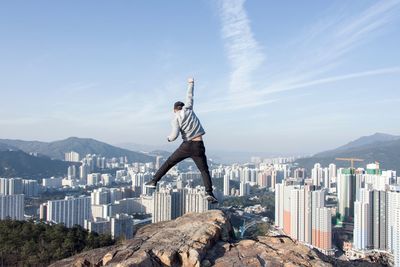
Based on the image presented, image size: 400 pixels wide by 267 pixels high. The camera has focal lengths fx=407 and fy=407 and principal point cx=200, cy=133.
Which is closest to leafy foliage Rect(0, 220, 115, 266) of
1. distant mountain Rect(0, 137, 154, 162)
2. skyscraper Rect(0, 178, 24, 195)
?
skyscraper Rect(0, 178, 24, 195)

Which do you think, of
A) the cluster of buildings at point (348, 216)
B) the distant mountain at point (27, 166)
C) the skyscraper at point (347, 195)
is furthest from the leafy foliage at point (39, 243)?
the distant mountain at point (27, 166)

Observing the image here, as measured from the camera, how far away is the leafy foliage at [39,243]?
5.58 meters

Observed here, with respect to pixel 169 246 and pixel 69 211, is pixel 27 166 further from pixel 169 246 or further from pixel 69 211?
pixel 169 246

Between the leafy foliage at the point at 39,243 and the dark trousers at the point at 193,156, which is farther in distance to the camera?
the leafy foliage at the point at 39,243

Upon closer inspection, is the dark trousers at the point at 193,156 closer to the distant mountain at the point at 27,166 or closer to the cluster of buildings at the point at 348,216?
the cluster of buildings at the point at 348,216

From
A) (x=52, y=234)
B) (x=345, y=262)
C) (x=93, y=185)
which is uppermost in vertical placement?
(x=345, y=262)

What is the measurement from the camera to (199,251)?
1.75 metres

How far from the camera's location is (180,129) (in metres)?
2.05

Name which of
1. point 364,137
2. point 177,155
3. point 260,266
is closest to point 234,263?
point 260,266

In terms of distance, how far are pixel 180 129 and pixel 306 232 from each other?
1679 centimetres

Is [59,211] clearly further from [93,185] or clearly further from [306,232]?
[93,185]

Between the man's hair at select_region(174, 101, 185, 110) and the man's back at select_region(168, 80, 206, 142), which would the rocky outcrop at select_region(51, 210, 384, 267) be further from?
the man's hair at select_region(174, 101, 185, 110)

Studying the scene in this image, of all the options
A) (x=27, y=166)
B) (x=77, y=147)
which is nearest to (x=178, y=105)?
(x=27, y=166)

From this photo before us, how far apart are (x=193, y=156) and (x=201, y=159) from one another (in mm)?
47
